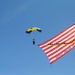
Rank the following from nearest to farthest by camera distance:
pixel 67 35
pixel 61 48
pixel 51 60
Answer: pixel 51 60 → pixel 61 48 → pixel 67 35

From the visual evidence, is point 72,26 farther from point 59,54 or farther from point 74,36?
point 59,54

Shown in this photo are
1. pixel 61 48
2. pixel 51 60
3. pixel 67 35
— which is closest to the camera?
pixel 51 60

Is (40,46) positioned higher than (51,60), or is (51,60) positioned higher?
(40,46)

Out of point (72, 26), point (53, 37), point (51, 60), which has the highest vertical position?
point (72, 26)

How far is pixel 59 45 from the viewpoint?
43.0 meters

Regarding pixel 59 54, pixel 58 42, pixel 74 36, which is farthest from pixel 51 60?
pixel 74 36

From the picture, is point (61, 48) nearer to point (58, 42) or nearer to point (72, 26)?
point (58, 42)

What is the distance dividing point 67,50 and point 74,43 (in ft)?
7.51

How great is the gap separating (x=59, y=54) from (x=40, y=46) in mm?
3453

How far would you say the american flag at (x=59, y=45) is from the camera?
40.9 m

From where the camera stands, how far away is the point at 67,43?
4334 cm

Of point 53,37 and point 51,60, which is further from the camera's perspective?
point 53,37

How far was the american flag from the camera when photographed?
40.9 metres

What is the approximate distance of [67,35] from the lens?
45500 millimetres
